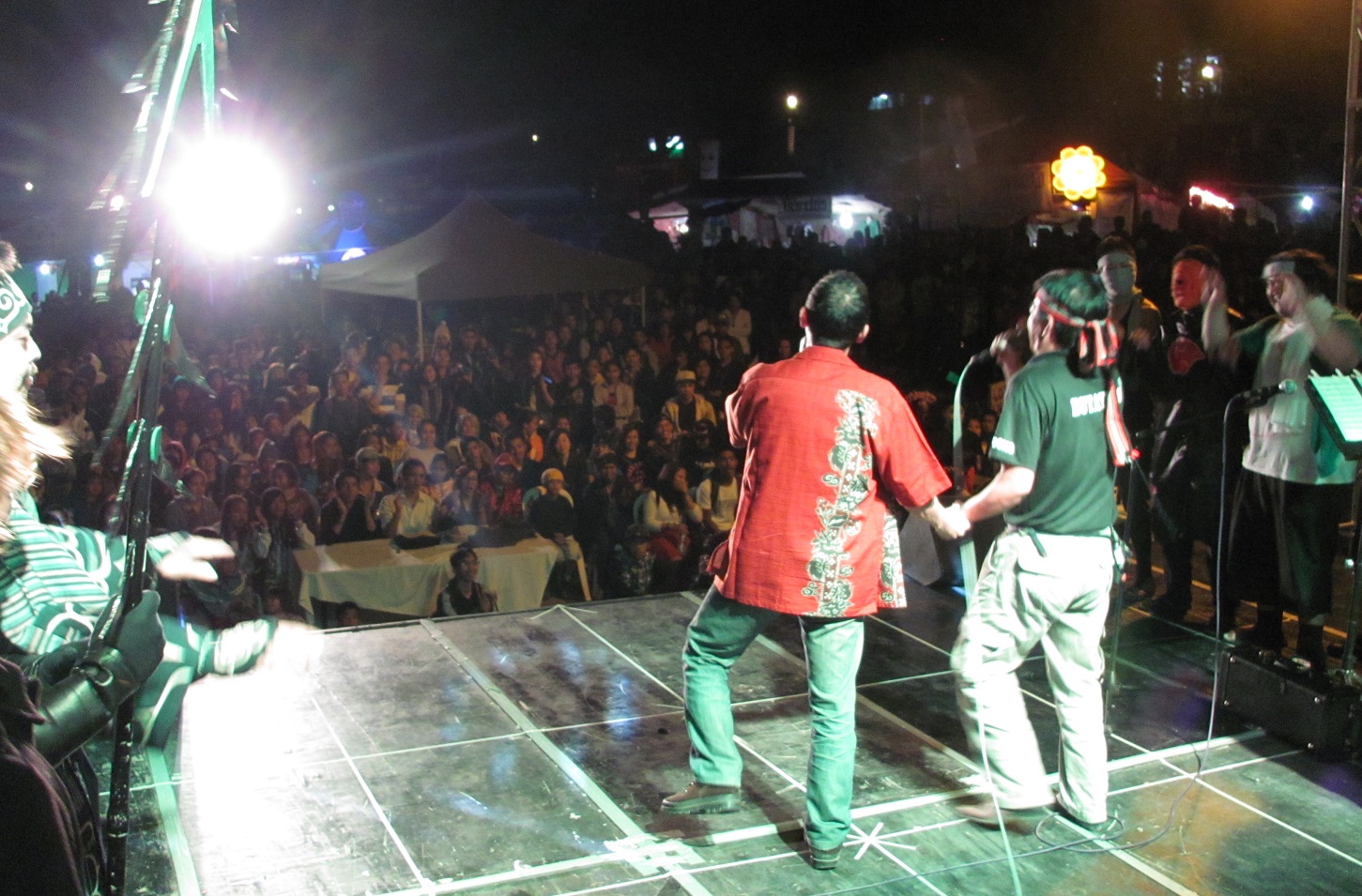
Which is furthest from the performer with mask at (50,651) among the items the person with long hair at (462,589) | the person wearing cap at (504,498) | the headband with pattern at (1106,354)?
the person wearing cap at (504,498)

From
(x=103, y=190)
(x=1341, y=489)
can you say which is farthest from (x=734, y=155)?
(x=103, y=190)

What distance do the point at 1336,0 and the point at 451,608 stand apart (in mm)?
16096

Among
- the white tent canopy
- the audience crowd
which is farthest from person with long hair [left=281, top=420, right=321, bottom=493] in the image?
the white tent canopy

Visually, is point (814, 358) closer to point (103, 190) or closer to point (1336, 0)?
point (103, 190)

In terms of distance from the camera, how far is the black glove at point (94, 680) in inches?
69.3

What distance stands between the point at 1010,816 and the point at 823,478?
1.31 m

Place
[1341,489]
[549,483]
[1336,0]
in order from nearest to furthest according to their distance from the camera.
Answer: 1. [1341,489]
2. [549,483]
3. [1336,0]

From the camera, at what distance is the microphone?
4.69 m

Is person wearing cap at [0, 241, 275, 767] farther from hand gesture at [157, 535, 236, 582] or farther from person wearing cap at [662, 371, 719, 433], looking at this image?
person wearing cap at [662, 371, 719, 433]

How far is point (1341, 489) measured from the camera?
4965 millimetres

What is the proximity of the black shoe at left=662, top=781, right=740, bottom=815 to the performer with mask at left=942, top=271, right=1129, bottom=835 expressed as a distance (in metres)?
0.79

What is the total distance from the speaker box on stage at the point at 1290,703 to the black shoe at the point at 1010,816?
3.75ft

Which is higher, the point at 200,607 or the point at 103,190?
the point at 103,190

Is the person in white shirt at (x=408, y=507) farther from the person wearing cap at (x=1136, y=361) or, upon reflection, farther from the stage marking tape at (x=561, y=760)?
the person wearing cap at (x=1136, y=361)
